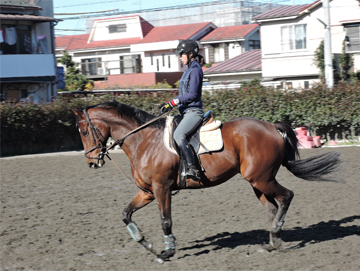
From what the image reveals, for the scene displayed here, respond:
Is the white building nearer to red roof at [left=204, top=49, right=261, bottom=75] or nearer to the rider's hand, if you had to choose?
red roof at [left=204, top=49, right=261, bottom=75]

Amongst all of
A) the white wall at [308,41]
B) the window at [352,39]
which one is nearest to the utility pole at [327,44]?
the window at [352,39]

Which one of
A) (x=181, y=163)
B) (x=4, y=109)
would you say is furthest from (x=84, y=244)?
(x=4, y=109)

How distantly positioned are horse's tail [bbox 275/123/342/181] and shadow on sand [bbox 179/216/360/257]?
727 mm

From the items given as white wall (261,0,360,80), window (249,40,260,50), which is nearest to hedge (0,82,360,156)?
white wall (261,0,360,80)

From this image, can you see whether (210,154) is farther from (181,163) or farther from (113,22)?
(113,22)

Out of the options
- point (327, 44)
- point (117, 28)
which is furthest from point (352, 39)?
Result: point (117, 28)

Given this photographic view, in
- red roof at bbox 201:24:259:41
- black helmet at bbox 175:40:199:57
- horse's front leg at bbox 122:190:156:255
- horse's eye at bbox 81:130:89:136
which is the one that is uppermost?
red roof at bbox 201:24:259:41

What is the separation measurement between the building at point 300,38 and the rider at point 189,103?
19.9 metres

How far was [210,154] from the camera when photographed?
542 centimetres

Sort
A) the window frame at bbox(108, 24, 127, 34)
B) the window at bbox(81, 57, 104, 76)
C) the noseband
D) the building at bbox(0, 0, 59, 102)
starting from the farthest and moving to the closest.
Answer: the window frame at bbox(108, 24, 127, 34) < the window at bbox(81, 57, 104, 76) < the building at bbox(0, 0, 59, 102) < the noseband

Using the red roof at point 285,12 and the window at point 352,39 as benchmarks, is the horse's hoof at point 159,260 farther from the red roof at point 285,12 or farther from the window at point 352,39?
the red roof at point 285,12

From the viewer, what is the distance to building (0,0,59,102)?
24.1m

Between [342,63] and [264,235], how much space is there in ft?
65.7

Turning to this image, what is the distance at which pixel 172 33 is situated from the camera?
42.9 meters
